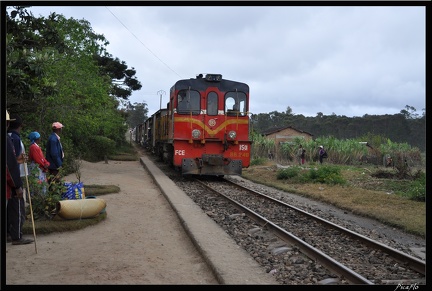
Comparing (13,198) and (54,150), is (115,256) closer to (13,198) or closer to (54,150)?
(13,198)

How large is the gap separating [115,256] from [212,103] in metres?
10.8

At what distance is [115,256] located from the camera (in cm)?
593

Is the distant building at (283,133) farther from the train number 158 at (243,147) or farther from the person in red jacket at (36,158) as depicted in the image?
the person in red jacket at (36,158)

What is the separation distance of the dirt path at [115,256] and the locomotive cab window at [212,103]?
306 inches

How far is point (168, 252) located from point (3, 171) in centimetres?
240

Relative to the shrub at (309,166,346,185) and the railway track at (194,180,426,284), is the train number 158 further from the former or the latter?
the railway track at (194,180,426,284)

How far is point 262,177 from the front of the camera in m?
20.7

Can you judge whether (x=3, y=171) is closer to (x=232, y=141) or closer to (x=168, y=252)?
(x=168, y=252)

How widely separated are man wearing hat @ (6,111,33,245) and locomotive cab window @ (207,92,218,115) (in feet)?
33.6

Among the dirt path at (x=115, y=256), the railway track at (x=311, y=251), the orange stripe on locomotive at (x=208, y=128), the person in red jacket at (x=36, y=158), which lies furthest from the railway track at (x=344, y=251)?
the orange stripe on locomotive at (x=208, y=128)

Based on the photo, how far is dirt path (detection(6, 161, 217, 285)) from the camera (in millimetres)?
5035

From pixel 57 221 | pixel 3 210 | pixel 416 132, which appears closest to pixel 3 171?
pixel 3 210

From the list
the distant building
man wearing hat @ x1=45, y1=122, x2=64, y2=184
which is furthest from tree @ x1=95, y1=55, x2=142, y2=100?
man wearing hat @ x1=45, y1=122, x2=64, y2=184

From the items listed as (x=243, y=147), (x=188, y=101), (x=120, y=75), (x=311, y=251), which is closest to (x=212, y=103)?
(x=188, y=101)
